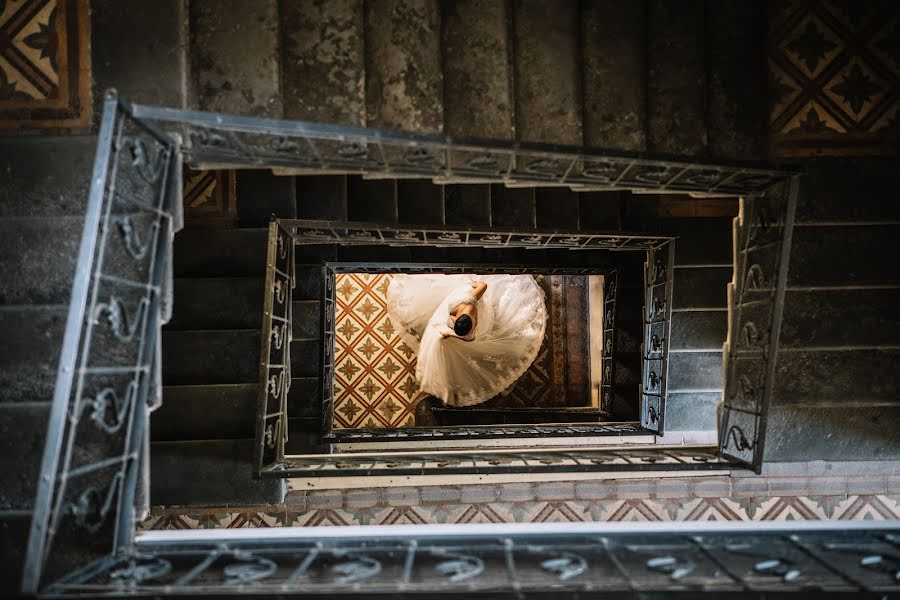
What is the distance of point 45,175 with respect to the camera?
7.66 ft

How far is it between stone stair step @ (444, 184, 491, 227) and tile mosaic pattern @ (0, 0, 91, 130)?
2.16 m

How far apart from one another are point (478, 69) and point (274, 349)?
186cm

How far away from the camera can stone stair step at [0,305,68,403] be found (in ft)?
7.23

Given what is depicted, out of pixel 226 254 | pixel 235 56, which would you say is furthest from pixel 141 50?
pixel 226 254

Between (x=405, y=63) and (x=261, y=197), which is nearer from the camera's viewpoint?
(x=405, y=63)

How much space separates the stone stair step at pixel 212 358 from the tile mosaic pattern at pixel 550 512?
815 mm

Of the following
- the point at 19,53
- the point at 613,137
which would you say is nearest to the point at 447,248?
the point at 613,137

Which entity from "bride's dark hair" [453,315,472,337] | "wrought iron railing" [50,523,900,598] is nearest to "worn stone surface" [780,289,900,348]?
"wrought iron railing" [50,523,900,598]

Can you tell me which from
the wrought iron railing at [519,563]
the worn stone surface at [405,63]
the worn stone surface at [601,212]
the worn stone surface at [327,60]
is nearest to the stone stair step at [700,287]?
the worn stone surface at [601,212]

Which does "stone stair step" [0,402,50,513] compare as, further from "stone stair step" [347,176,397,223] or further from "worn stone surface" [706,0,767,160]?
"worn stone surface" [706,0,767,160]

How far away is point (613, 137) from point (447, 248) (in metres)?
2.09

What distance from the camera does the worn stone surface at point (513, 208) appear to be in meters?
4.04

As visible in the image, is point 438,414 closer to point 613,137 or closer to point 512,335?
point 512,335

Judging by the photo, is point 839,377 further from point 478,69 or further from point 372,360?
point 372,360
